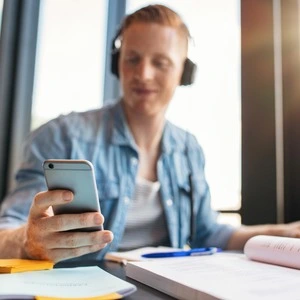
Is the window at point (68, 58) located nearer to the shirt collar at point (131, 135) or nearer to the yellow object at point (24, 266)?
the shirt collar at point (131, 135)

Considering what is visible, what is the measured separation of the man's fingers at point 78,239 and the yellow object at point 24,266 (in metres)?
0.03

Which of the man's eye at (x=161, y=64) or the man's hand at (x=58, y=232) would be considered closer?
the man's hand at (x=58, y=232)

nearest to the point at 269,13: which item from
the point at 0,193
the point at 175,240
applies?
the point at 175,240

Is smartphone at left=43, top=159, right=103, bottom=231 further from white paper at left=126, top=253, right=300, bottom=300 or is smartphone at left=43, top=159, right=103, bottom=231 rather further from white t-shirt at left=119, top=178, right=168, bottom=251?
white t-shirt at left=119, top=178, right=168, bottom=251

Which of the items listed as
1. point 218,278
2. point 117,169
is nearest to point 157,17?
point 117,169

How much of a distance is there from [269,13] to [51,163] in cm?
99

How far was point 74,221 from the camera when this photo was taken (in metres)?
0.51

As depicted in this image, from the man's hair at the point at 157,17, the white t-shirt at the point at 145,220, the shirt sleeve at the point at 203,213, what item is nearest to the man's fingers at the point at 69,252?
the white t-shirt at the point at 145,220

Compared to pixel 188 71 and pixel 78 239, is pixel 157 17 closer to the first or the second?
pixel 188 71

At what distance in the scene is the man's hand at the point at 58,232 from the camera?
0.51 meters

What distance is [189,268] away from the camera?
49 cm

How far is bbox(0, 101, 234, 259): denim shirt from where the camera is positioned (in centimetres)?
91

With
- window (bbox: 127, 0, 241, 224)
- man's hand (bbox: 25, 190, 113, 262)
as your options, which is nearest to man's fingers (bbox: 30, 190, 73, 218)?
man's hand (bbox: 25, 190, 113, 262)

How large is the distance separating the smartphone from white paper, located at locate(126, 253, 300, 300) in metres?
0.10
